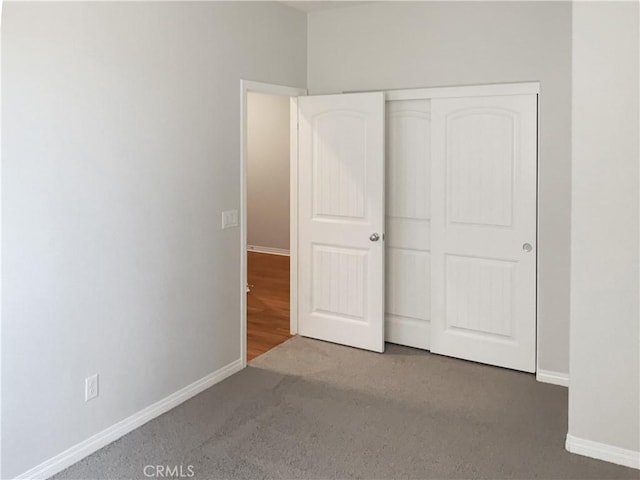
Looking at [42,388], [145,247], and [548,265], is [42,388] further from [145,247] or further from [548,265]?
[548,265]

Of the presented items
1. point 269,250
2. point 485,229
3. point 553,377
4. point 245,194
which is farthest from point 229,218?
point 269,250

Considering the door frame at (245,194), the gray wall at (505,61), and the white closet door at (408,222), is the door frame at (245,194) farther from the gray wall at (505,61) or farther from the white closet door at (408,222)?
the white closet door at (408,222)

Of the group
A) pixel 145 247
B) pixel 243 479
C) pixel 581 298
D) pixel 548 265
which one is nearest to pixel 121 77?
pixel 145 247

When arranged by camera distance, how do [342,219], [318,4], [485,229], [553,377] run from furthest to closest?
[342,219] < [318,4] < [485,229] < [553,377]

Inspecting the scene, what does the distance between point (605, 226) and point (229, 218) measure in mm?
2163

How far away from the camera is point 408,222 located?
13.6 ft

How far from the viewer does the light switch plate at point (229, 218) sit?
3575mm

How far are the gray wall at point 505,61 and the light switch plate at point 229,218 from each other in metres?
1.37

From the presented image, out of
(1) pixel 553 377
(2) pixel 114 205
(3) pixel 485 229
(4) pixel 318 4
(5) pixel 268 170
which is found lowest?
(1) pixel 553 377

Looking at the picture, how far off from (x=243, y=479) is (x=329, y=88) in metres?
2.89

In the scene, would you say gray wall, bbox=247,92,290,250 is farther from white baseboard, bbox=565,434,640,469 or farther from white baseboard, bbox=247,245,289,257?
white baseboard, bbox=565,434,640,469

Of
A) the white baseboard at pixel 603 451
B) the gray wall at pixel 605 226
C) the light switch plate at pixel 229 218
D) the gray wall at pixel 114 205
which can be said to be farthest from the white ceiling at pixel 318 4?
the white baseboard at pixel 603 451

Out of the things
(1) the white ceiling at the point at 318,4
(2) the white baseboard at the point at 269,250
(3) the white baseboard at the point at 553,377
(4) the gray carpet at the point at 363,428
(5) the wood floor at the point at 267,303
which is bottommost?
(4) the gray carpet at the point at 363,428

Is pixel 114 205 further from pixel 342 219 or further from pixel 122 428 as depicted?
pixel 342 219
